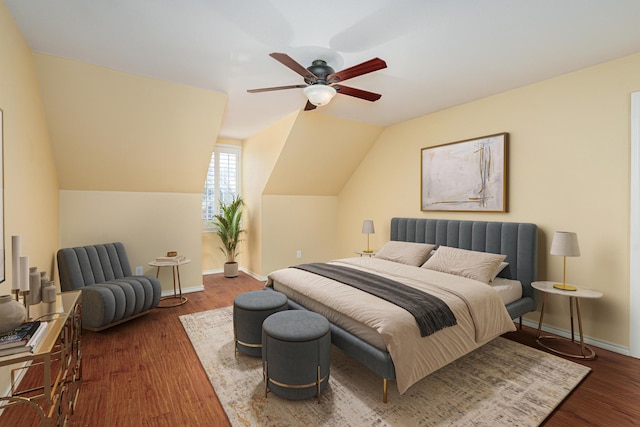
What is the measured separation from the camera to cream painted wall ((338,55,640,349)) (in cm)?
280

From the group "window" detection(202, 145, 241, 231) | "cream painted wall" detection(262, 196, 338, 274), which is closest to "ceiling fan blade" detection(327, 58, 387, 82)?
"cream painted wall" detection(262, 196, 338, 274)

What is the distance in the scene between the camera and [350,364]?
2.60 m

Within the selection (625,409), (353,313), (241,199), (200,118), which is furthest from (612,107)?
(241,199)

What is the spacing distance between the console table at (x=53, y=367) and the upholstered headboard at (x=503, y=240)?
3.54m

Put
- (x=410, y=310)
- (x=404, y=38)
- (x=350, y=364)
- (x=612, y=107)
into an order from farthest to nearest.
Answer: (x=612, y=107)
(x=350, y=364)
(x=404, y=38)
(x=410, y=310)

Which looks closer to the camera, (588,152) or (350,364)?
(350,364)

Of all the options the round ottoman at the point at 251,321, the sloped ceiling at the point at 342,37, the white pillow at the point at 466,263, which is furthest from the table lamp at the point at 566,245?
the round ottoman at the point at 251,321

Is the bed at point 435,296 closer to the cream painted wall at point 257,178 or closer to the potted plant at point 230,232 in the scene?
the cream painted wall at point 257,178

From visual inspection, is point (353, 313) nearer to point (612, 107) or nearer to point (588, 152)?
point (588, 152)

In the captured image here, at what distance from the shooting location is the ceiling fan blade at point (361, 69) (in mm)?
2336

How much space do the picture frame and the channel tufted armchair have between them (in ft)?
12.6

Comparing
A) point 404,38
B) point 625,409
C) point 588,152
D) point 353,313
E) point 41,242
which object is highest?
point 404,38

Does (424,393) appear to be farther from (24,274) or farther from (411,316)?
(24,274)

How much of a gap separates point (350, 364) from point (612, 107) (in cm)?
338
